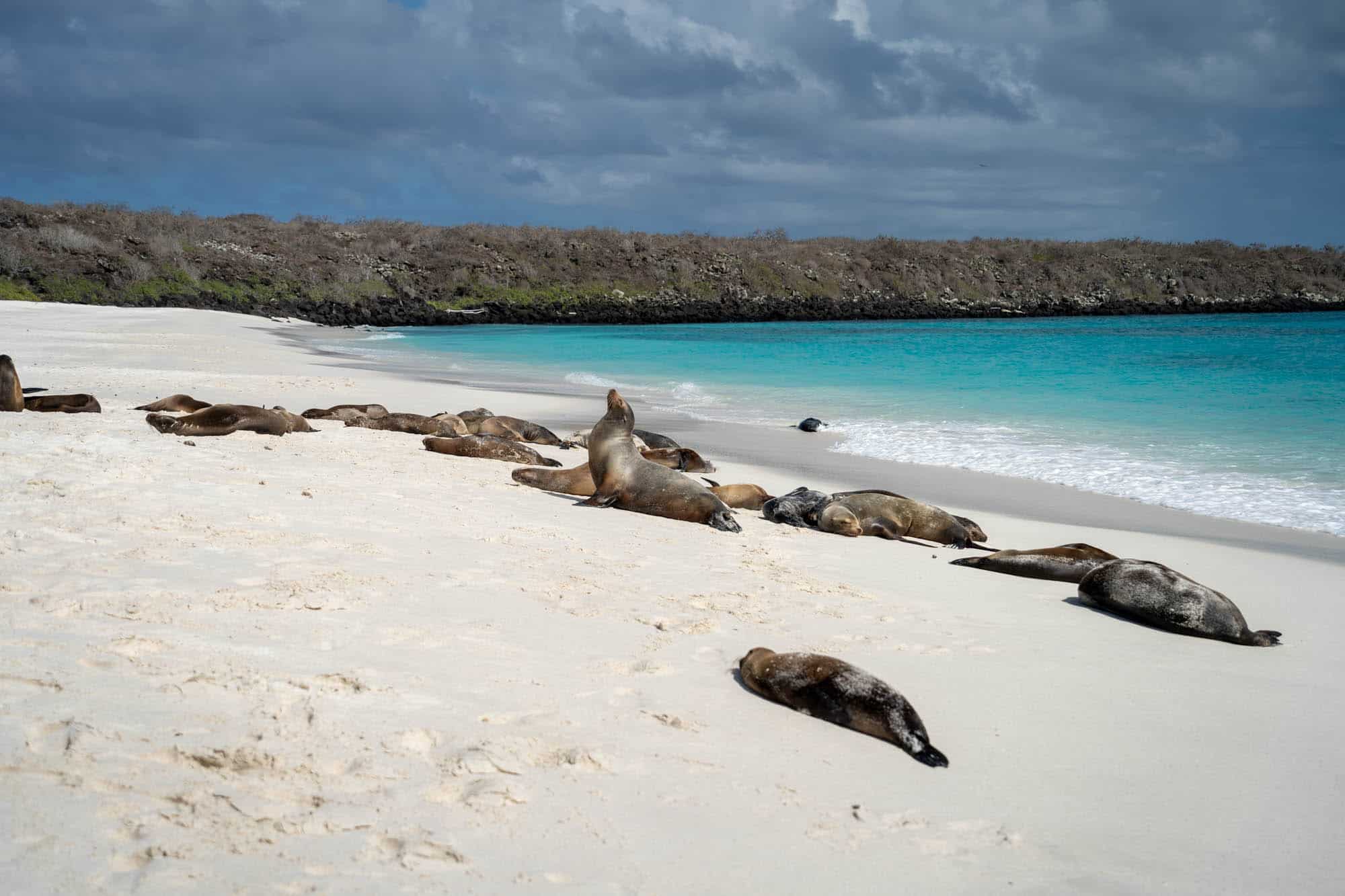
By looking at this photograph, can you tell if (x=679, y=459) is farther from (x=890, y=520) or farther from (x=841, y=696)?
(x=841, y=696)

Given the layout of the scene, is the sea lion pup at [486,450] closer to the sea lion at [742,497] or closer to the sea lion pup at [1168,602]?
the sea lion at [742,497]

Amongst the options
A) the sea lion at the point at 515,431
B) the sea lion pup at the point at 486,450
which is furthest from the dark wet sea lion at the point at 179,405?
the sea lion at the point at 515,431

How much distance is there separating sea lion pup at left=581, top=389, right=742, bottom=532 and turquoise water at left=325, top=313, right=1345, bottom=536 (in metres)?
4.36

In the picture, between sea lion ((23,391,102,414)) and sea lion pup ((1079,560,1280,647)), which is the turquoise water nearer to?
sea lion pup ((1079,560,1280,647))

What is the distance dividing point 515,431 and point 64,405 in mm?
4498

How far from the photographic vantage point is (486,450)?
393 inches

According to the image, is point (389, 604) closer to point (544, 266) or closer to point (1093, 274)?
point (544, 266)

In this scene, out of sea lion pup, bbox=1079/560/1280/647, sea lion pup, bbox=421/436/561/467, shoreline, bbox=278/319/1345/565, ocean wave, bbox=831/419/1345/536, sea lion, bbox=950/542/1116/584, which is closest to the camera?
sea lion pup, bbox=1079/560/1280/647

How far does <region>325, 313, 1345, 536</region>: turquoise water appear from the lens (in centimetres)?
1020

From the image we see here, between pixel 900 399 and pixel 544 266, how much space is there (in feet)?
150

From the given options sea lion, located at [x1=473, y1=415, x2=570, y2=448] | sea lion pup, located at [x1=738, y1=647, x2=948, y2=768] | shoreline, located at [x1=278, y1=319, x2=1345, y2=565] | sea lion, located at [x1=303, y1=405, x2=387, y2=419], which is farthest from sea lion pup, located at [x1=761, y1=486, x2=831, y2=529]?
sea lion, located at [x1=303, y1=405, x2=387, y2=419]

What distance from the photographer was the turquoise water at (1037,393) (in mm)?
10203

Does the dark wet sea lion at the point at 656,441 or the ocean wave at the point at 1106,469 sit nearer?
the ocean wave at the point at 1106,469

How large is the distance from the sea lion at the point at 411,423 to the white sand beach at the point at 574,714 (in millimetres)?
4518
